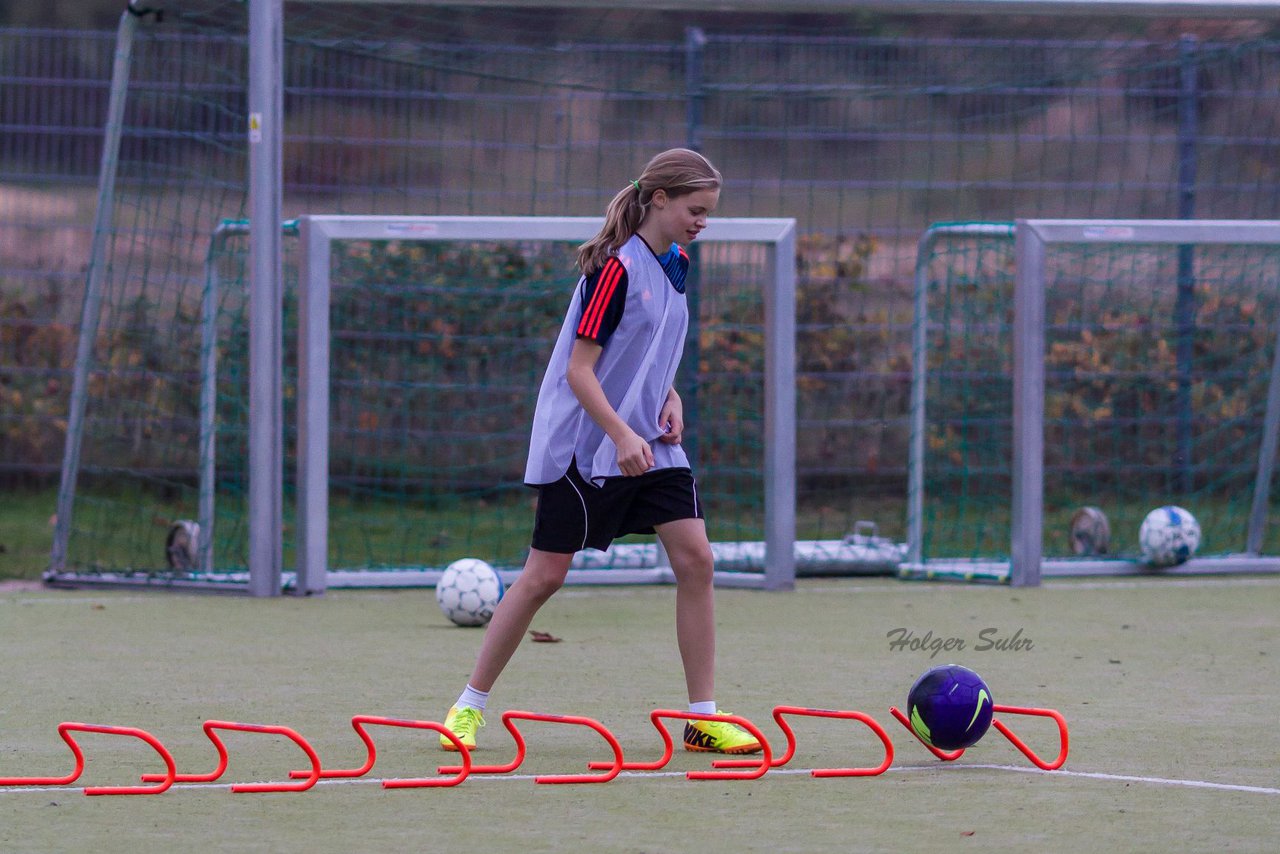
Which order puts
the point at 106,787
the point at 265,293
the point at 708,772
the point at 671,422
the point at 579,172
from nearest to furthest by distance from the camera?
the point at 106,787
the point at 708,772
the point at 671,422
the point at 265,293
the point at 579,172

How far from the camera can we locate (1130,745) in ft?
16.4

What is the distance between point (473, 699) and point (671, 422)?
91 centimetres

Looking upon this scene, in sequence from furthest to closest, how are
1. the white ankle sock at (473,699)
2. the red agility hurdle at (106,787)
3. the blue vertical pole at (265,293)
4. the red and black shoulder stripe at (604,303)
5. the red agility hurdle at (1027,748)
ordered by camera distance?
the blue vertical pole at (265,293) → the white ankle sock at (473,699) → the red and black shoulder stripe at (604,303) → the red agility hurdle at (1027,748) → the red agility hurdle at (106,787)

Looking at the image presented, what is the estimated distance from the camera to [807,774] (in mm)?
4539

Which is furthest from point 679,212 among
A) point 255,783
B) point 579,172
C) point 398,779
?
point 579,172

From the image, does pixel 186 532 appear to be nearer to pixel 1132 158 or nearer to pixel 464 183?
pixel 464 183

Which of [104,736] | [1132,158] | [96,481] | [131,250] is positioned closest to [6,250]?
[131,250]

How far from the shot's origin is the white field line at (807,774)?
4.31 meters

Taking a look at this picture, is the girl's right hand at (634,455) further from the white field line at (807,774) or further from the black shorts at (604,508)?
the white field line at (807,774)

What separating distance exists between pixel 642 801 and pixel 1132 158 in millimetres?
7845

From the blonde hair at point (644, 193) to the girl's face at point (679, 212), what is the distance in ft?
0.05

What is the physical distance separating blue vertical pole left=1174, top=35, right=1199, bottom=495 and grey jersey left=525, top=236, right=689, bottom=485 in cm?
675

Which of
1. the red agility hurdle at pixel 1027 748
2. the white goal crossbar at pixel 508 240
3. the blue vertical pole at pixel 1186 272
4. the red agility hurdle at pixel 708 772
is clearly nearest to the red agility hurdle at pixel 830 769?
the red agility hurdle at pixel 708 772

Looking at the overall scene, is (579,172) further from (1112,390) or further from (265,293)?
(1112,390)
